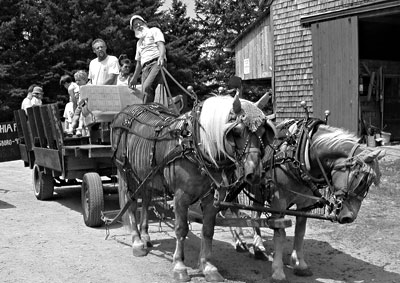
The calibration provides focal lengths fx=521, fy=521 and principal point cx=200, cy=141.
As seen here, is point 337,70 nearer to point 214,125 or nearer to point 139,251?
point 139,251

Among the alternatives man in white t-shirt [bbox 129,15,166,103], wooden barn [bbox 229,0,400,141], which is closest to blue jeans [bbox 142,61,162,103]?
man in white t-shirt [bbox 129,15,166,103]

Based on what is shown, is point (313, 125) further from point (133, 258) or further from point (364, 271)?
point (133, 258)

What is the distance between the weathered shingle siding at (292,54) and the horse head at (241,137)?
36.5 feet

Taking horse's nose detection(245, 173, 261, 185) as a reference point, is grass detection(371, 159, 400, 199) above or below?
below

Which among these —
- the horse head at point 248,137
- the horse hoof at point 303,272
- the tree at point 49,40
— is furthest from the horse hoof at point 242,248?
the tree at point 49,40

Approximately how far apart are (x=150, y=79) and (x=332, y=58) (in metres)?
8.67

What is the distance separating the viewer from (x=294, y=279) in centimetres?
529

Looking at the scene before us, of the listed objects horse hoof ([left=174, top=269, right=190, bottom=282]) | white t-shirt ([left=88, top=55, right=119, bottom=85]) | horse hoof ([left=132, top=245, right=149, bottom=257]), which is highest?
white t-shirt ([left=88, top=55, right=119, bottom=85])

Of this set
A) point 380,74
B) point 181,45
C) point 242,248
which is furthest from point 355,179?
point 181,45

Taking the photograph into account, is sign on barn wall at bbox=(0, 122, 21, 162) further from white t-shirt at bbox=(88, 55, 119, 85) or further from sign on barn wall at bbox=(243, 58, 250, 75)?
sign on barn wall at bbox=(243, 58, 250, 75)

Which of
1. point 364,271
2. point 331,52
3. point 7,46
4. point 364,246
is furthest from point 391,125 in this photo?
point 7,46

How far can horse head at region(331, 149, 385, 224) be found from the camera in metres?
4.54

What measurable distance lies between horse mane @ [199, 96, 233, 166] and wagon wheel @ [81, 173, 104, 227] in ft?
9.38

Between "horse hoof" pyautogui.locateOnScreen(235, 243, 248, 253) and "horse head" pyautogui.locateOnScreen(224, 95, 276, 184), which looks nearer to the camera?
"horse head" pyautogui.locateOnScreen(224, 95, 276, 184)
